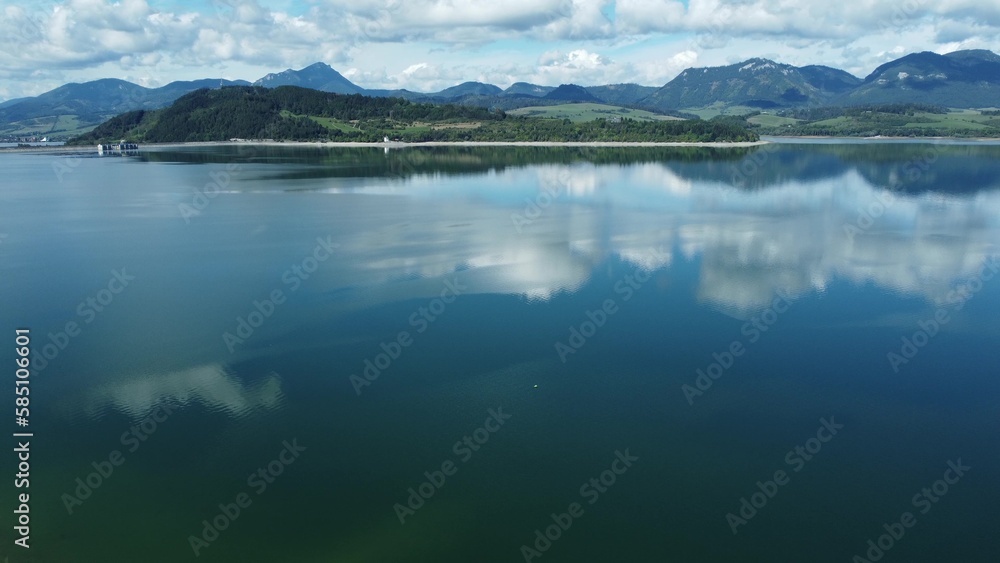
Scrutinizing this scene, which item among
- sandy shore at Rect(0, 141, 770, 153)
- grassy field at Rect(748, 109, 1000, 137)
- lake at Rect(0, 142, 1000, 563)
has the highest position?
grassy field at Rect(748, 109, 1000, 137)

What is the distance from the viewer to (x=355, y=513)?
11.2m

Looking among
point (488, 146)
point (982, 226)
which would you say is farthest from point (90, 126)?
point (982, 226)

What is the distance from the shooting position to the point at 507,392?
15.5m

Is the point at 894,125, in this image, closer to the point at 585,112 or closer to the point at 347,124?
the point at 585,112

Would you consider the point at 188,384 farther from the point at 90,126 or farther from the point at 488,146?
the point at 90,126

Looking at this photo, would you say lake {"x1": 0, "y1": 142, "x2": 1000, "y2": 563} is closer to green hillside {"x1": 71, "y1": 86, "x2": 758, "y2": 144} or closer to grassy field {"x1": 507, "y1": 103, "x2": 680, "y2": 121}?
green hillside {"x1": 71, "y1": 86, "x2": 758, "y2": 144}

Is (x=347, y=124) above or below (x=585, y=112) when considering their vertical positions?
below

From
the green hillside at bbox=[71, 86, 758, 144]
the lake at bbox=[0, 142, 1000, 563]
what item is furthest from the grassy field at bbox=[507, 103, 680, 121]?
the lake at bbox=[0, 142, 1000, 563]

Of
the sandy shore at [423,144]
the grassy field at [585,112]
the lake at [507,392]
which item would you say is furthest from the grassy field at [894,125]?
the lake at [507,392]

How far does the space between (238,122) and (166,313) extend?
121345 mm

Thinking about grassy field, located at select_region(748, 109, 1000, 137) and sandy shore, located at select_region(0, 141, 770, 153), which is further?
grassy field, located at select_region(748, 109, 1000, 137)

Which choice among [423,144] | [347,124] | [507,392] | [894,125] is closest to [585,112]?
[894,125]

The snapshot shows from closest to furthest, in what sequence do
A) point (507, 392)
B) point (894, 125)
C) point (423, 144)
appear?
point (507, 392) → point (423, 144) → point (894, 125)

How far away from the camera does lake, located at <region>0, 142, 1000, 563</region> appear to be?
35.8 feet
